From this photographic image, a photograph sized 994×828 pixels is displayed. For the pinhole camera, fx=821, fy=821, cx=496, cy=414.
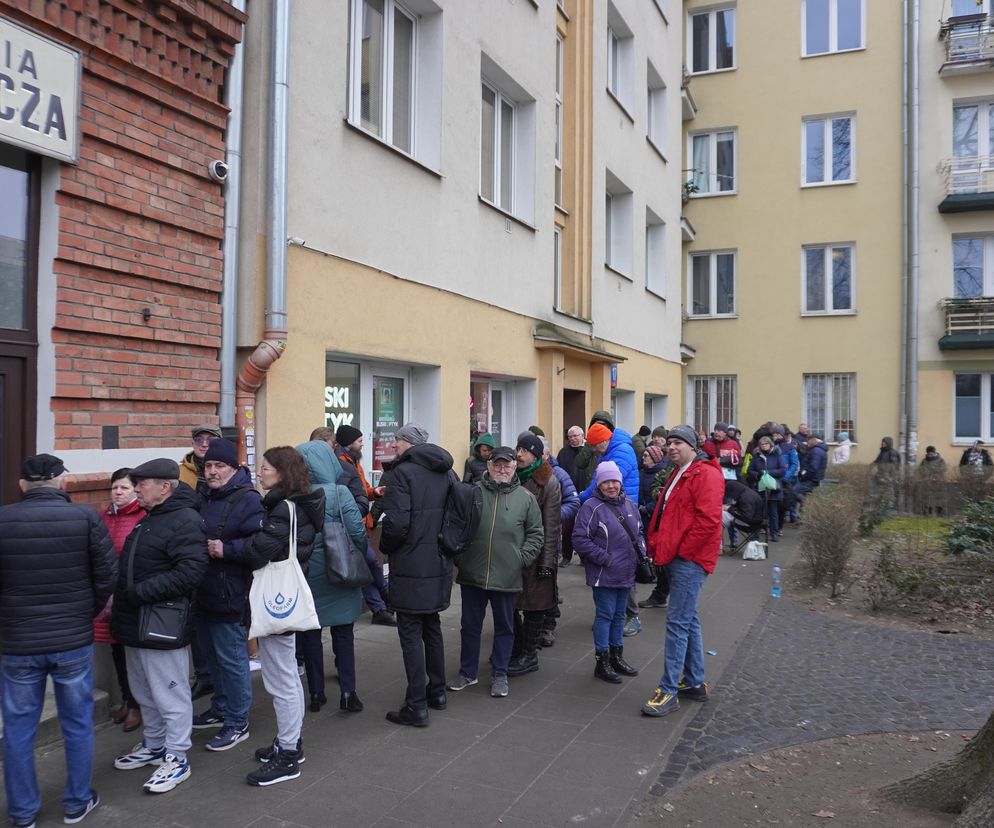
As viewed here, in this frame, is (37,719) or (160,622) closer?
(37,719)

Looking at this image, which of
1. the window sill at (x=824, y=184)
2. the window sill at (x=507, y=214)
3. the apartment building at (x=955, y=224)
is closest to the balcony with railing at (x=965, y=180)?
the apartment building at (x=955, y=224)

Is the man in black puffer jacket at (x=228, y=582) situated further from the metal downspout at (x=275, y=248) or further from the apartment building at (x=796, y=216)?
the apartment building at (x=796, y=216)

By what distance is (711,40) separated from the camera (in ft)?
73.3

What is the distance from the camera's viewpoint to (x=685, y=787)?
4.34 meters

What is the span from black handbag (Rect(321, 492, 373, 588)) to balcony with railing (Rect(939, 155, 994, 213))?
19.2 m

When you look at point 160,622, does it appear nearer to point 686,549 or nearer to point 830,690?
point 686,549

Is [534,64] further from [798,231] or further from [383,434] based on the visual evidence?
[798,231]

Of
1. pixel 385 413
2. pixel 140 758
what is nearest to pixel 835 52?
pixel 385 413

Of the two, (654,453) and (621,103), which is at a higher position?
(621,103)

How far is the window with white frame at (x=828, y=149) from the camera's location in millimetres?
20938

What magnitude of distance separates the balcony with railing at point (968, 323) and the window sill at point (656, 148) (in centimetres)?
763

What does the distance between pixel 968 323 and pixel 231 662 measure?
19715 millimetres

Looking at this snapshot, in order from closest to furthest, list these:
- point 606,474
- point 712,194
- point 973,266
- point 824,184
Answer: point 606,474
point 973,266
point 824,184
point 712,194

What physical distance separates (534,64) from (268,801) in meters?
10.4
